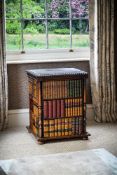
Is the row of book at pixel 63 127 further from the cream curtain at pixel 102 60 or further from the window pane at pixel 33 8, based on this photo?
the window pane at pixel 33 8

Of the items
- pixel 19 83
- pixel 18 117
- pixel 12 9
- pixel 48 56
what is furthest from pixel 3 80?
pixel 12 9

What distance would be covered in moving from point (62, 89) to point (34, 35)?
956 millimetres

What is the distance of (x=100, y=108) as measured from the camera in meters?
4.62

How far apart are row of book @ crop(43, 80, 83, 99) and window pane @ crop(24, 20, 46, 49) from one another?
88cm

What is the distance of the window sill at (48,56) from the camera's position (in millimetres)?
4559

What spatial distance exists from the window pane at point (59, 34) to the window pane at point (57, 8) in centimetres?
7

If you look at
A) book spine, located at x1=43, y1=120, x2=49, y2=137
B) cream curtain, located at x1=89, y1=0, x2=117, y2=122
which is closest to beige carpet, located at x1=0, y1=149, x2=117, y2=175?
book spine, located at x1=43, y1=120, x2=49, y2=137

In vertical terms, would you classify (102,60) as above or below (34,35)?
below

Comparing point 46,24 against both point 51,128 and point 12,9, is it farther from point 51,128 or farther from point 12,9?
point 51,128

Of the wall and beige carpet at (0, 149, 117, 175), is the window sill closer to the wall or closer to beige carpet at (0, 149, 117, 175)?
the wall

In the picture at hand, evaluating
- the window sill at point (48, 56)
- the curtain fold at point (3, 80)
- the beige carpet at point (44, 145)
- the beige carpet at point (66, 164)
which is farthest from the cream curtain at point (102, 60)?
the beige carpet at point (66, 164)

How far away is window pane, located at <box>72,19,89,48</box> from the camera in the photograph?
4758mm

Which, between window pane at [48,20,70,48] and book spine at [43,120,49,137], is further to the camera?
window pane at [48,20,70,48]

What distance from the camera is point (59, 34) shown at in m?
4.70
